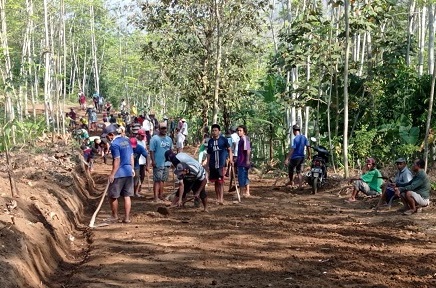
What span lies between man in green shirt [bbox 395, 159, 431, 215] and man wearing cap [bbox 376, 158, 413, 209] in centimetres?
21

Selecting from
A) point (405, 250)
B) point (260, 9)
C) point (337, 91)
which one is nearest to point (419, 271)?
point (405, 250)

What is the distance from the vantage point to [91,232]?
9648mm

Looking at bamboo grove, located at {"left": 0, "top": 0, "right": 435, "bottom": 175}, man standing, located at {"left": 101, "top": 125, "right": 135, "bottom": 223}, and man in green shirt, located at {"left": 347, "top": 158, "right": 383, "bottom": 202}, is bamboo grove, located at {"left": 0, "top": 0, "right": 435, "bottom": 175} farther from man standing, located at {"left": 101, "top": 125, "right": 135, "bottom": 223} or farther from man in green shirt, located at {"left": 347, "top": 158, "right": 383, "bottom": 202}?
man standing, located at {"left": 101, "top": 125, "right": 135, "bottom": 223}

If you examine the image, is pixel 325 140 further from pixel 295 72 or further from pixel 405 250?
pixel 405 250

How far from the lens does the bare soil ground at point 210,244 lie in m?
6.54

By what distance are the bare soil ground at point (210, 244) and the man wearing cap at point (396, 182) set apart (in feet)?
0.98

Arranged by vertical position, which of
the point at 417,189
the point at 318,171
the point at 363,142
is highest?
the point at 363,142

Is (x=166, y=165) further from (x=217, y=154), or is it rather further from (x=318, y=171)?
(x=318, y=171)

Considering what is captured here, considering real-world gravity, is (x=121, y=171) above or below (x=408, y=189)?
above

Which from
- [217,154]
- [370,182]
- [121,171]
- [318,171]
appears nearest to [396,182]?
[370,182]

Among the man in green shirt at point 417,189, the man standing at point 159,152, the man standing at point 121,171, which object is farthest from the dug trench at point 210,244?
the man standing at point 159,152

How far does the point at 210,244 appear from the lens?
8344 millimetres

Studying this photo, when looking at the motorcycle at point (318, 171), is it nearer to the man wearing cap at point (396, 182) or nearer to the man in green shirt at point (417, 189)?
the man wearing cap at point (396, 182)

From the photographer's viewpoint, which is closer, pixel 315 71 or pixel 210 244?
pixel 210 244
